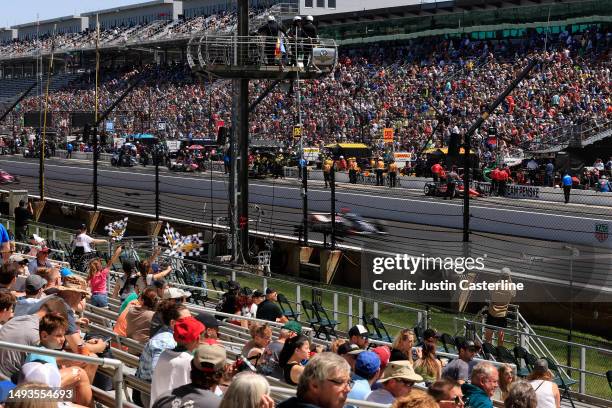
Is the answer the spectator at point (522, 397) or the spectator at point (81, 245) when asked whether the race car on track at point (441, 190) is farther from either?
the spectator at point (522, 397)

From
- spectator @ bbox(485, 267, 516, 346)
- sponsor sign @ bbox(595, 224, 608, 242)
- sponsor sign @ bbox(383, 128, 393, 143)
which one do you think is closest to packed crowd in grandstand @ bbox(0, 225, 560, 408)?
spectator @ bbox(485, 267, 516, 346)

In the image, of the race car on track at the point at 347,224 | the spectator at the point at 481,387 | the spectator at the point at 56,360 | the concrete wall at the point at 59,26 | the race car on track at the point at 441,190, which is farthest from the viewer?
Result: the concrete wall at the point at 59,26

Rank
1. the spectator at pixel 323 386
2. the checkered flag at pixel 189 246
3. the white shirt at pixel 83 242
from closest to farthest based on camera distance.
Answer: the spectator at pixel 323 386 → the white shirt at pixel 83 242 → the checkered flag at pixel 189 246

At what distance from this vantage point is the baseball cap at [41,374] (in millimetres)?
5844

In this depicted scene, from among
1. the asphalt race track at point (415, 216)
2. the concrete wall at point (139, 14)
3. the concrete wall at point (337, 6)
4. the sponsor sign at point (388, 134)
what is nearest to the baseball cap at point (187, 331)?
the asphalt race track at point (415, 216)

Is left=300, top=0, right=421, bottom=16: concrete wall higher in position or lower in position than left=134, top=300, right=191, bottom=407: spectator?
higher

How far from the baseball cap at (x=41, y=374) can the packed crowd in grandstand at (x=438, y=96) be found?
3310 cm

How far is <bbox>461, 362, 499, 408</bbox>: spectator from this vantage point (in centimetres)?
717

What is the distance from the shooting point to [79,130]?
236 ft

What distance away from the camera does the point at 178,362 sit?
6.41 meters

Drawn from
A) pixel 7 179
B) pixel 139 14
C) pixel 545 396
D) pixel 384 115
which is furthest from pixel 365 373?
pixel 139 14

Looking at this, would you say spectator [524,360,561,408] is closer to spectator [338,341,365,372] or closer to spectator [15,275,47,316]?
spectator [338,341,365,372]

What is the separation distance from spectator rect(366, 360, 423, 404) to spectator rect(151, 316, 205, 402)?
3.77 ft

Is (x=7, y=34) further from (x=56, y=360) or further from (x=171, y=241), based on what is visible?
(x=56, y=360)
